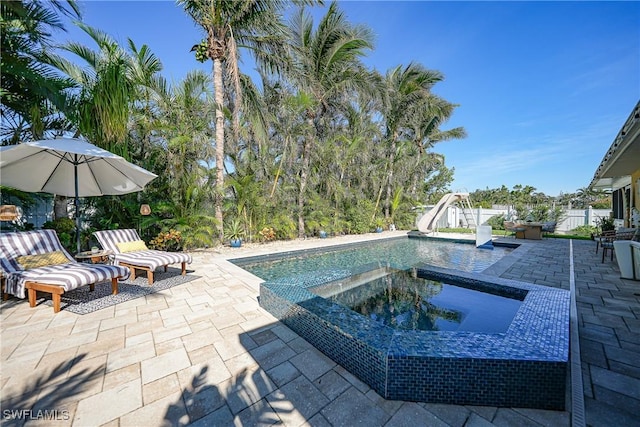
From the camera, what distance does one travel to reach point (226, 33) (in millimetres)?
7543

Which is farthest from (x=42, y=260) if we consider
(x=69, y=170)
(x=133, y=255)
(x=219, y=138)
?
(x=219, y=138)

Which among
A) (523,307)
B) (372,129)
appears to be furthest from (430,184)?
(523,307)

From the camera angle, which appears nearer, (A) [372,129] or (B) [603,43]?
(B) [603,43]

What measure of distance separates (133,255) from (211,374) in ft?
11.9

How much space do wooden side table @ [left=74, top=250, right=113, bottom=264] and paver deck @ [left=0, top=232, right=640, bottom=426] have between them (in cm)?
94

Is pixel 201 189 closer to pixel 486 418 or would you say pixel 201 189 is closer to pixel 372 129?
pixel 486 418

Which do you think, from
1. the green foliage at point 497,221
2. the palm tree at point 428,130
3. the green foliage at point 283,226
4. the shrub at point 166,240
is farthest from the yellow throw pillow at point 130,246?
the green foliage at point 497,221

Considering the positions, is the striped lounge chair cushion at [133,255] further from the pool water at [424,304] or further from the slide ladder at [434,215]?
the slide ladder at [434,215]

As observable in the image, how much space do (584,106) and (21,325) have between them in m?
20.7

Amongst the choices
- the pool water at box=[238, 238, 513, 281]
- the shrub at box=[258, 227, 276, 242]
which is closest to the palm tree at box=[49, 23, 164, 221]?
the pool water at box=[238, 238, 513, 281]

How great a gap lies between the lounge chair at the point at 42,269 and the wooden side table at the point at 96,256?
23 centimetres

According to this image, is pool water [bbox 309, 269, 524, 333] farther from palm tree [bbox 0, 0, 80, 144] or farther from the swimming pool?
palm tree [bbox 0, 0, 80, 144]

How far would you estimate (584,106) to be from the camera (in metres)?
12.6

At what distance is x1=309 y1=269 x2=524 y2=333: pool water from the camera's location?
11.1 feet
